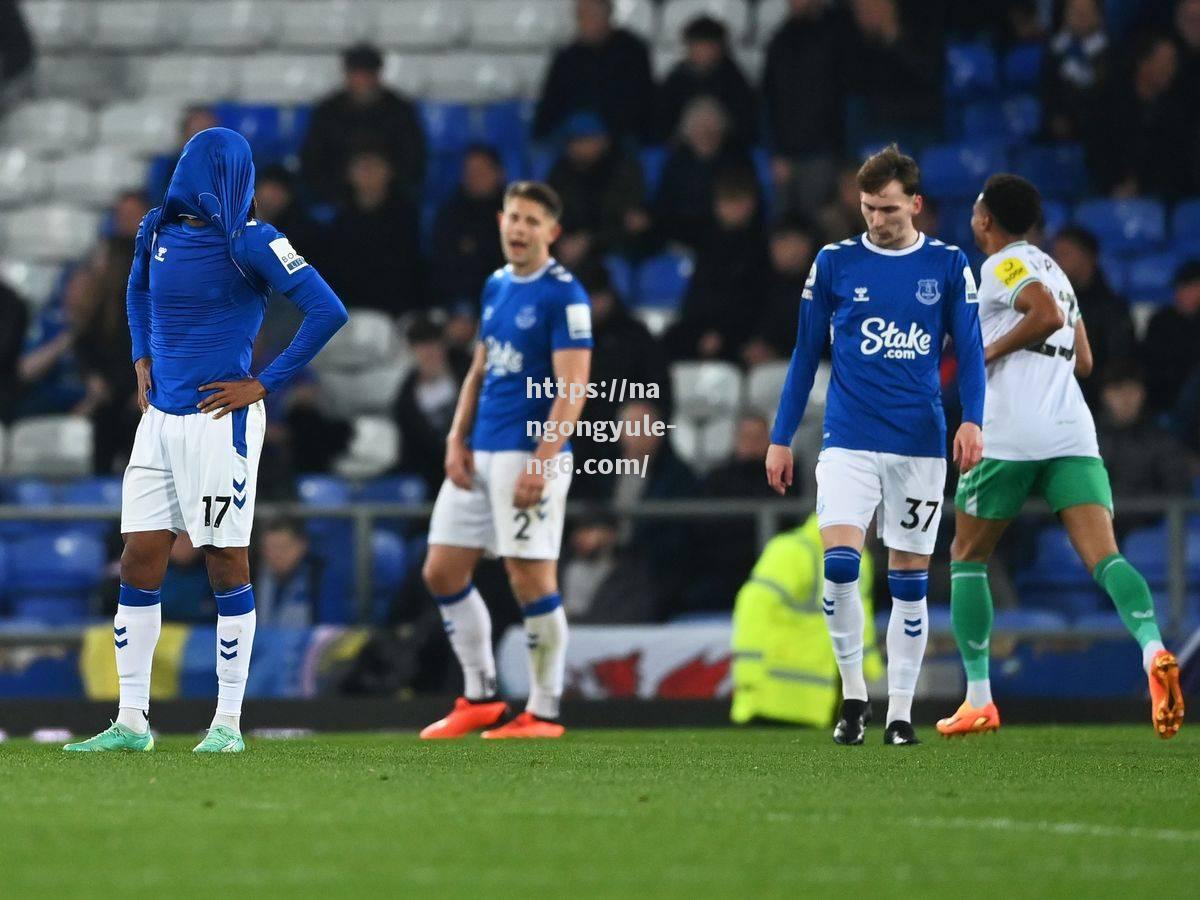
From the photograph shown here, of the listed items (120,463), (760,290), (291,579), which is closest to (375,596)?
(291,579)

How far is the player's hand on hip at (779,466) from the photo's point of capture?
8.59 meters

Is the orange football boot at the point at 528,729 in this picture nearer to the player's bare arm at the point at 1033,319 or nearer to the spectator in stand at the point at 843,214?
the player's bare arm at the point at 1033,319

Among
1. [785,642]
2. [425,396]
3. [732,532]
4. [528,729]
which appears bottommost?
[528,729]

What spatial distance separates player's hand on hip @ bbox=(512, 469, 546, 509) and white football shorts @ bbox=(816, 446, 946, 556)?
153 cm

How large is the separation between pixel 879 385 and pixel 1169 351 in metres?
5.89

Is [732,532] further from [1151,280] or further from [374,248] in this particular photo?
→ [1151,280]

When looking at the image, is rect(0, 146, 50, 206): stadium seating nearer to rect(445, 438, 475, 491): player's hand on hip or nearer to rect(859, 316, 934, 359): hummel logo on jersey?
rect(445, 438, 475, 491): player's hand on hip

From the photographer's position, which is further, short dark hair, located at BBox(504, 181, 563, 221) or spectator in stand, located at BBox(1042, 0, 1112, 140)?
spectator in stand, located at BBox(1042, 0, 1112, 140)

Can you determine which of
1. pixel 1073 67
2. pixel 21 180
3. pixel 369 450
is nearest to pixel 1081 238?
pixel 1073 67

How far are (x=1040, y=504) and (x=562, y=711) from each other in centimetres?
287

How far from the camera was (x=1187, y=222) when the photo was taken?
15758mm

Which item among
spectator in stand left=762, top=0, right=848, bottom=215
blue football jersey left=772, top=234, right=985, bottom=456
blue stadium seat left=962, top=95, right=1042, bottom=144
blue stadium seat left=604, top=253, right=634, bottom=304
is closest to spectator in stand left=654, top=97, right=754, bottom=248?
blue stadium seat left=604, top=253, right=634, bottom=304

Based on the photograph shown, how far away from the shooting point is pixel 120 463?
47.5 ft

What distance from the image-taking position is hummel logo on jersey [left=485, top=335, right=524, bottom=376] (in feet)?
32.8
